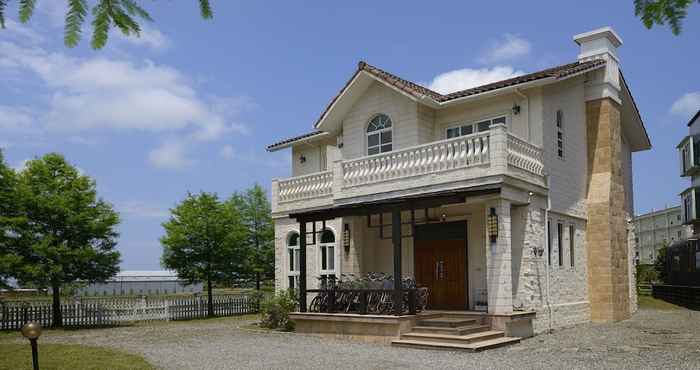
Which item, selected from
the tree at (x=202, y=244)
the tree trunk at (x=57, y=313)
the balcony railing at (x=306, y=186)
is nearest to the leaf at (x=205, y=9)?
the balcony railing at (x=306, y=186)

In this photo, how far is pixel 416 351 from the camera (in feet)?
46.5

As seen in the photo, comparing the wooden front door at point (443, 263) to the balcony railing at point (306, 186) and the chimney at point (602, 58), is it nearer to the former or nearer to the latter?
the balcony railing at point (306, 186)

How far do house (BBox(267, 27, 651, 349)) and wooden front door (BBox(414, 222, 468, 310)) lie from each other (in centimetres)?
3

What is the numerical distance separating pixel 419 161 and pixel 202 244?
14084 mm

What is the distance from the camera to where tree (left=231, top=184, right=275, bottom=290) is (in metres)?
34.4

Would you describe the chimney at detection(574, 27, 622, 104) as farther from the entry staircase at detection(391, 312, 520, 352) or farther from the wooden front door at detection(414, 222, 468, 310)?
the entry staircase at detection(391, 312, 520, 352)

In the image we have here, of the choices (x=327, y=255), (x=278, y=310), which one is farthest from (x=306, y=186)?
(x=278, y=310)

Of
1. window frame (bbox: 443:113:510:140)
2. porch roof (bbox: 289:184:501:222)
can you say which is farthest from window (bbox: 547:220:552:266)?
porch roof (bbox: 289:184:501:222)

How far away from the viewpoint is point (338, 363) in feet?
40.0

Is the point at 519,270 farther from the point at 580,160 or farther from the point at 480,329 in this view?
the point at 580,160

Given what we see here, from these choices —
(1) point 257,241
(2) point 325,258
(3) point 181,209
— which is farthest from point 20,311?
(1) point 257,241

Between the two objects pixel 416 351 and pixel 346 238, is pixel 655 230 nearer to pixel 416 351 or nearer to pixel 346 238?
pixel 346 238

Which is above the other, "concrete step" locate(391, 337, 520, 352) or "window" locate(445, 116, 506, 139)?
"window" locate(445, 116, 506, 139)

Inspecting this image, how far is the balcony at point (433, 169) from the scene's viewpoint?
15758 mm
